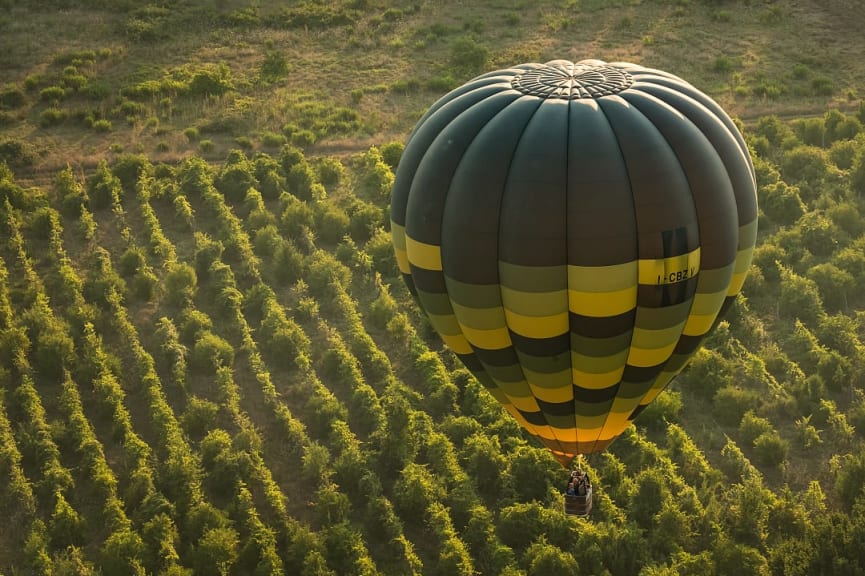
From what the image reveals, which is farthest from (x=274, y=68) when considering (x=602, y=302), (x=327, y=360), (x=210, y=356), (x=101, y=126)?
(x=602, y=302)

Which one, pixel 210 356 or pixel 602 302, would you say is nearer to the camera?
pixel 602 302

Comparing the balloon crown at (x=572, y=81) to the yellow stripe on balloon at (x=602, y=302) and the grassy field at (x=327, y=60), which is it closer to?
the yellow stripe on balloon at (x=602, y=302)

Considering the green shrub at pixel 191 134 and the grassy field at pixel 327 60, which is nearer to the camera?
the green shrub at pixel 191 134

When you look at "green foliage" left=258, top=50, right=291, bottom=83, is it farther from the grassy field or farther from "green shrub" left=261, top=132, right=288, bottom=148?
"green shrub" left=261, top=132, right=288, bottom=148

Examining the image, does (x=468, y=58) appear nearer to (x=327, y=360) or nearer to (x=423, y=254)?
(x=327, y=360)

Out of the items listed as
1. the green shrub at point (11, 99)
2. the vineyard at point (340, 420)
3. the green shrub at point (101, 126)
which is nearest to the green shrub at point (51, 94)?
the green shrub at point (11, 99)

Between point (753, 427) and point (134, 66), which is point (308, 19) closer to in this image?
point (134, 66)
